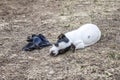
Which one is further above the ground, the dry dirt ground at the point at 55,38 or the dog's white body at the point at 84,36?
the dog's white body at the point at 84,36

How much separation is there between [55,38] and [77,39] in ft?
2.01

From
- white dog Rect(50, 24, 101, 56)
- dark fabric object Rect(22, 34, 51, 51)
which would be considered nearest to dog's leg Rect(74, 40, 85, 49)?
white dog Rect(50, 24, 101, 56)

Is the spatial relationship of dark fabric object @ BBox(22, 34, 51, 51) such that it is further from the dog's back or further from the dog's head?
the dog's back

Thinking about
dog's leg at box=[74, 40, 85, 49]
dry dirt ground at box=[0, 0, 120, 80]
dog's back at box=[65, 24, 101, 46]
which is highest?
dog's back at box=[65, 24, 101, 46]

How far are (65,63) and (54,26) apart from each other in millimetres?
1546

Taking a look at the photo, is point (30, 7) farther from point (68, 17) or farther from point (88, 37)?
point (88, 37)

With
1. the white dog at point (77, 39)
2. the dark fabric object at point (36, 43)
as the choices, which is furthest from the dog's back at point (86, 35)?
the dark fabric object at point (36, 43)

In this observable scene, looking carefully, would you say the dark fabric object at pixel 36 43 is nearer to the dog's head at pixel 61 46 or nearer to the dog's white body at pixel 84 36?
the dog's head at pixel 61 46

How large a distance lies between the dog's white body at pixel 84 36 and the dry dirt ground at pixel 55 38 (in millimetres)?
80

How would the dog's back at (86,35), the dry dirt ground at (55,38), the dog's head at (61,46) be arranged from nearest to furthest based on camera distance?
1. the dry dirt ground at (55,38)
2. the dog's head at (61,46)
3. the dog's back at (86,35)

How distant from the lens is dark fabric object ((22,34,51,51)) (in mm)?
4516

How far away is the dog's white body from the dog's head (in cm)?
6

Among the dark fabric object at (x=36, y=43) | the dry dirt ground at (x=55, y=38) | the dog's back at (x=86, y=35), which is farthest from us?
the dark fabric object at (x=36, y=43)

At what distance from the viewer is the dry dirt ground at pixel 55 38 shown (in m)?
3.83
